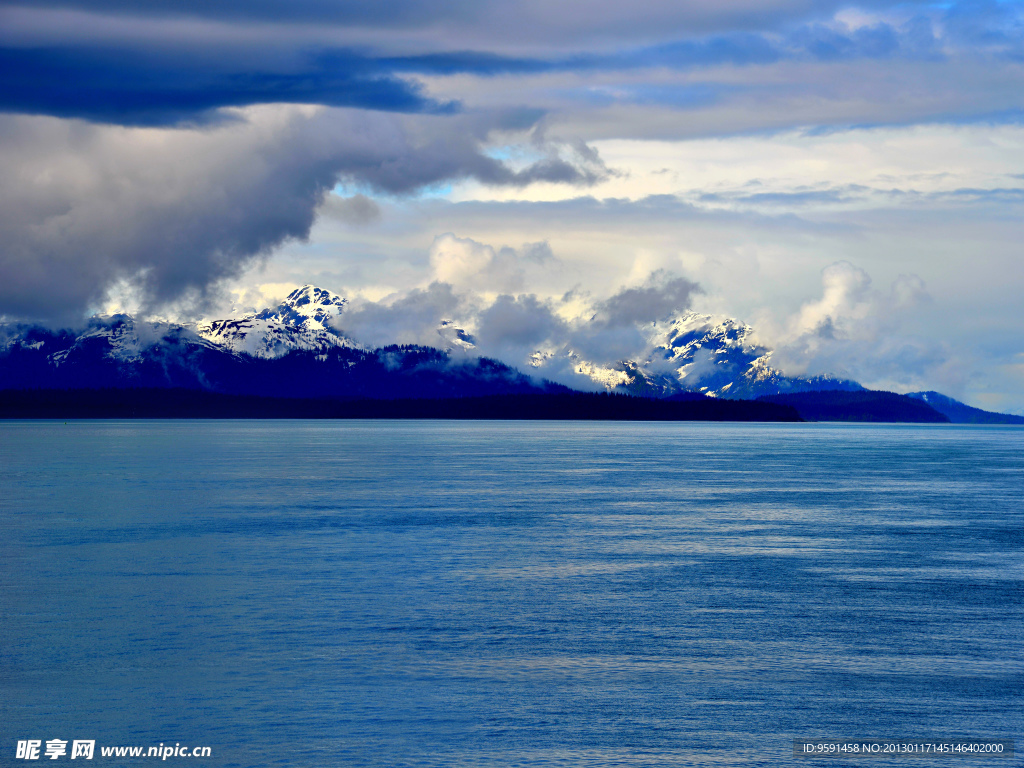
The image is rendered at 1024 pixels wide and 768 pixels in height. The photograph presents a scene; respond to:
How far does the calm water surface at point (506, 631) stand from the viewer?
1983 cm

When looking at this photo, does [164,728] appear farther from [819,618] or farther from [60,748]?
[819,618]

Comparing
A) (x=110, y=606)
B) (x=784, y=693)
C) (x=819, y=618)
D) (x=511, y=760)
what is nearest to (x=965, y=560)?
(x=819, y=618)

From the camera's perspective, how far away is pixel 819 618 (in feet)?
99.1

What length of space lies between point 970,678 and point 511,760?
12309mm

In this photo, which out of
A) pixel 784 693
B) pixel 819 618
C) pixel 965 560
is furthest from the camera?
pixel 965 560

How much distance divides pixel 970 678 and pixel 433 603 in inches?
653

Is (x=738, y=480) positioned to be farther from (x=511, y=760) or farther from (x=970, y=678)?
(x=511, y=760)

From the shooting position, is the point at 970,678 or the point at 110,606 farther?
the point at 110,606

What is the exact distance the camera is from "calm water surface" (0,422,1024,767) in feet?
65.1

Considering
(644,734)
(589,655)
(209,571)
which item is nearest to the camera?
(644,734)

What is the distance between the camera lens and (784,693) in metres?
22.2

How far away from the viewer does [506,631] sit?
1113 inches

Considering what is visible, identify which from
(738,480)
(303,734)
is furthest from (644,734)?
(738,480)

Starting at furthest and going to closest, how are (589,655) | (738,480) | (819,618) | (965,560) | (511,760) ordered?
(738,480) → (965,560) → (819,618) → (589,655) → (511,760)
